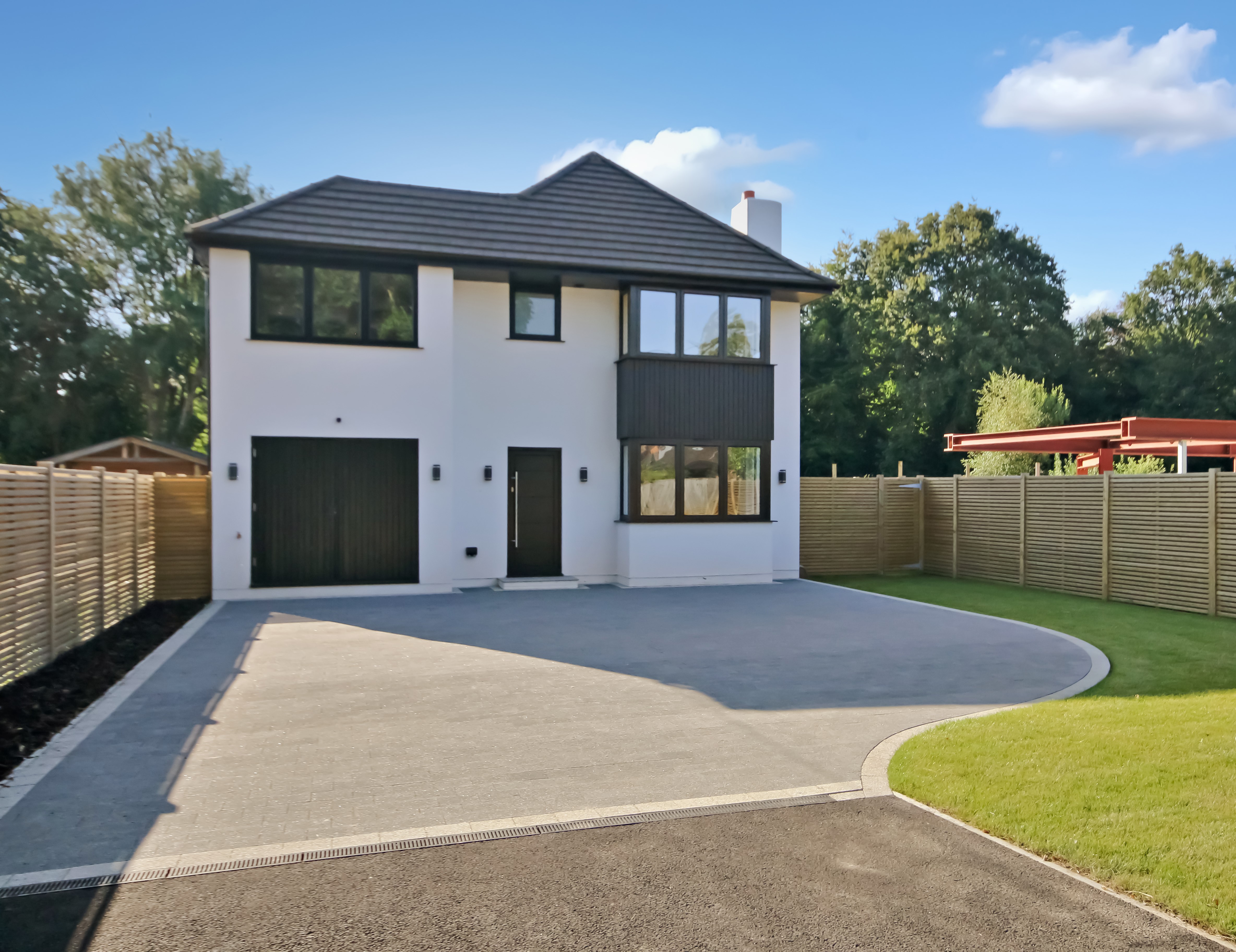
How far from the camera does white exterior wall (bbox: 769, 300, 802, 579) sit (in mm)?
16625

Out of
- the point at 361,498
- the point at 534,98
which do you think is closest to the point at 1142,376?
the point at 534,98

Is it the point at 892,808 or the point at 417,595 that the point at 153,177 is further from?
the point at 892,808

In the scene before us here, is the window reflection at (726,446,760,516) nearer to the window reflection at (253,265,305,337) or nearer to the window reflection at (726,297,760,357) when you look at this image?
the window reflection at (726,297,760,357)

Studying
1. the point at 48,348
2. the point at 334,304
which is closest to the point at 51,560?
the point at 334,304

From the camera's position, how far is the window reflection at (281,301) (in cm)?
1369

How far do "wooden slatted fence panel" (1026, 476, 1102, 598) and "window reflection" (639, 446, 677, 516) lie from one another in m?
6.22

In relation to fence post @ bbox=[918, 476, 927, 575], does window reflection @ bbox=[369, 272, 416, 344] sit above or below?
above

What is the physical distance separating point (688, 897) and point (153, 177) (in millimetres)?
41383

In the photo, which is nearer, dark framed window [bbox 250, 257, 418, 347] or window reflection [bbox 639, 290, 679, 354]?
dark framed window [bbox 250, 257, 418, 347]

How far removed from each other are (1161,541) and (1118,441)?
20.2ft

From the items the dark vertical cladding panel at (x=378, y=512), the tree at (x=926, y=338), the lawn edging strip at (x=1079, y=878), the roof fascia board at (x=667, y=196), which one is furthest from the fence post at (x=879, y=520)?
the tree at (x=926, y=338)

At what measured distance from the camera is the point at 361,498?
14.1m

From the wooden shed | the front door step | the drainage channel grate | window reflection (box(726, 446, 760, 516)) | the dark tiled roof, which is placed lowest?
the front door step

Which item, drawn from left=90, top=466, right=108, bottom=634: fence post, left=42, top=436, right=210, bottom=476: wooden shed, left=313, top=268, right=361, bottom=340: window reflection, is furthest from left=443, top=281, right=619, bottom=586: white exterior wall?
left=42, top=436, right=210, bottom=476: wooden shed
